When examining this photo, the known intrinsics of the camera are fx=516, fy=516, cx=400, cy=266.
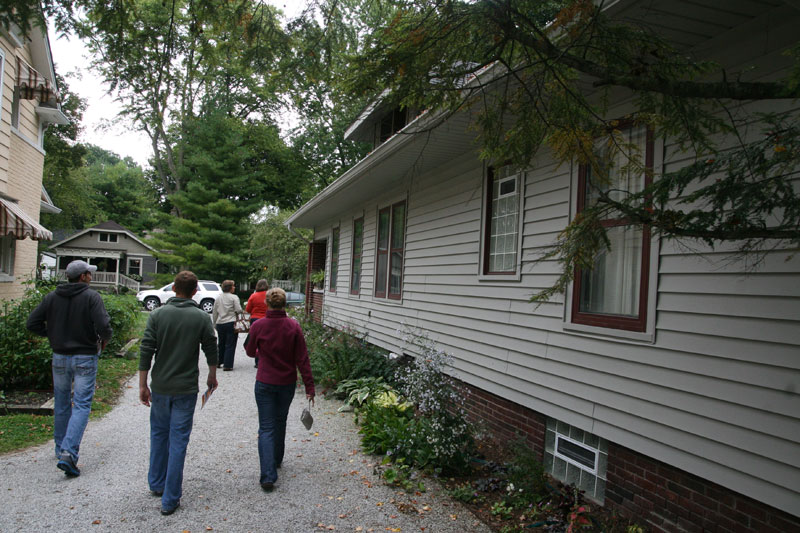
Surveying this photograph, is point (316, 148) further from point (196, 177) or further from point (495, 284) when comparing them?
point (495, 284)

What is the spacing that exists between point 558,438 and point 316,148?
104ft

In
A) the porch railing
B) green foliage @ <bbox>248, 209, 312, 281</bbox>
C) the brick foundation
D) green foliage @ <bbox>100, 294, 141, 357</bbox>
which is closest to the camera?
the brick foundation

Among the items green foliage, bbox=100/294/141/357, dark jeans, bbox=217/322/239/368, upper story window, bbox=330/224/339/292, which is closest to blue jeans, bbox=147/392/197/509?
dark jeans, bbox=217/322/239/368

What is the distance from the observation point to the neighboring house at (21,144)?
9828 millimetres

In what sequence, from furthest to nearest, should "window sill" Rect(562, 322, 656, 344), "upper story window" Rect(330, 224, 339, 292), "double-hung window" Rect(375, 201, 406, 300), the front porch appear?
the front porch → "upper story window" Rect(330, 224, 339, 292) → "double-hung window" Rect(375, 201, 406, 300) → "window sill" Rect(562, 322, 656, 344)

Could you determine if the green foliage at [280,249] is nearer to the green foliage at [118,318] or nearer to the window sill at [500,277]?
the green foliage at [118,318]

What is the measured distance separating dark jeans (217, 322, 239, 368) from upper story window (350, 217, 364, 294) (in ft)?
10.00

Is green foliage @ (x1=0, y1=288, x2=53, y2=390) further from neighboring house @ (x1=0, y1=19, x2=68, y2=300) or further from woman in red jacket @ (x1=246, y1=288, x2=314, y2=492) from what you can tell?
woman in red jacket @ (x1=246, y1=288, x2=314, y2=492)

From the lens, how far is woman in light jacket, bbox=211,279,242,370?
34.7ft

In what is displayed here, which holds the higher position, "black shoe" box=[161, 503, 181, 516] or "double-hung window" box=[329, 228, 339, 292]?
"double-hung window" box=[329, 228, 339, 292]

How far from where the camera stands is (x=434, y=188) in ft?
27.2

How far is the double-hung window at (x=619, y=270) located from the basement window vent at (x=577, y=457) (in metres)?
1.10

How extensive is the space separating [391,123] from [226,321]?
19.7ft

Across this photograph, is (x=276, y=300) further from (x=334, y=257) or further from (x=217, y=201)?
(x=217, y=201)
